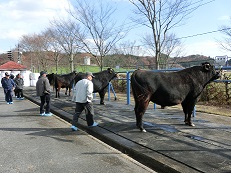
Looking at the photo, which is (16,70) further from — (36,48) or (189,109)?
(189,109)

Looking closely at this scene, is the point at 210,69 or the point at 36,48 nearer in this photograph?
the point at 210,69

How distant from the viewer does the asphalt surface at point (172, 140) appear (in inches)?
172

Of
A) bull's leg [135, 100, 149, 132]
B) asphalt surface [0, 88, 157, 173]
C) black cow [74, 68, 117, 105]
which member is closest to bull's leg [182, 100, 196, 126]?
bull's leg [135, 100, 149, 132]

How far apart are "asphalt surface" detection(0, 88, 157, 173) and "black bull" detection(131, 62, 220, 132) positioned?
1503 mm

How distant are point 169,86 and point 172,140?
155 centimetres

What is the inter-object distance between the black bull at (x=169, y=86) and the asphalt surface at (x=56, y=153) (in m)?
1.50

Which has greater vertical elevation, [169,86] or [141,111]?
[169,86]

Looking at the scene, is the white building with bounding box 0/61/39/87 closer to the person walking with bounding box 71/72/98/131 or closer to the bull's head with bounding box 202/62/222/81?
the person walking with bounding box 71/72/98/131

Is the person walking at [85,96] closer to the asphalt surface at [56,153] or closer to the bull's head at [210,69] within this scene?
the asphalt surface at [56,153]

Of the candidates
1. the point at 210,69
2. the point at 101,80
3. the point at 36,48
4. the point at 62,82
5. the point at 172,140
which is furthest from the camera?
the point at 36,48

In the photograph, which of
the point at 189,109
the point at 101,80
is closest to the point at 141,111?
the point at 189,109

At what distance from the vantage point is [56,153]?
548cm

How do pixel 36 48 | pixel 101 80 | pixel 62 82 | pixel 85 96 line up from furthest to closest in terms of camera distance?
pixel 36 48, pixel 62 82, pixel 101 80, pixel 85 96

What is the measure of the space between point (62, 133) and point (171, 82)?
129 inches
